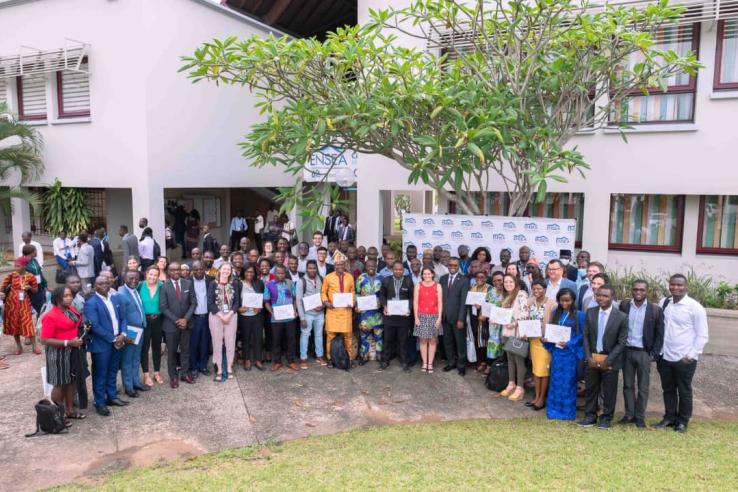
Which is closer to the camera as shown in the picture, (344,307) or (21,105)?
(344,307)

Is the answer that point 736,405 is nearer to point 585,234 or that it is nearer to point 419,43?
point 585,234

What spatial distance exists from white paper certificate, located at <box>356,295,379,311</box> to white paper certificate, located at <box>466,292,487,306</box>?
1358 mm

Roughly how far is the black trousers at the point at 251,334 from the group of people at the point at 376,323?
0.02 m

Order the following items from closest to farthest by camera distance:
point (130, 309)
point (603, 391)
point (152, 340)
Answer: point (603, 391)
point (130, 309)
point (152, 340)

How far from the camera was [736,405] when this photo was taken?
7363mm

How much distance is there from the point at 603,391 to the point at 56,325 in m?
6.12

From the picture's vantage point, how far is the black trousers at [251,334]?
832 centimetres

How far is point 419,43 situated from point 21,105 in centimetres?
993

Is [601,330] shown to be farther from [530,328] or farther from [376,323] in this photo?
[376,323]

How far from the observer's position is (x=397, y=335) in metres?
8.84

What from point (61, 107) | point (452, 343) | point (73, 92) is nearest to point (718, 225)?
point (452, 343)

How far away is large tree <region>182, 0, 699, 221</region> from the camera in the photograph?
7.91 m

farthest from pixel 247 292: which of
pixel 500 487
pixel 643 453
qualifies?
pixel 643 453

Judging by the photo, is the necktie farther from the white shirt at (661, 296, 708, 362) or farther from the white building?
the white building
